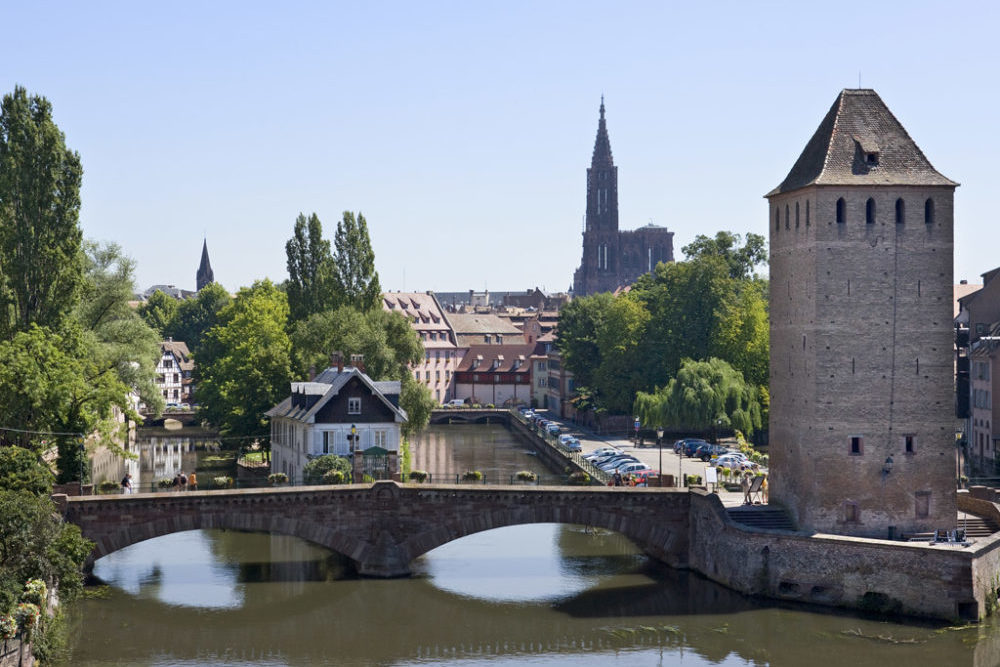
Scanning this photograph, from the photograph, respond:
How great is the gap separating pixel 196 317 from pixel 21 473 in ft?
391

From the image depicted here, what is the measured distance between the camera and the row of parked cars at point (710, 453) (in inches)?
3312

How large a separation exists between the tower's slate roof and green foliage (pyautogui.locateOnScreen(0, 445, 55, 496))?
30.8 meters

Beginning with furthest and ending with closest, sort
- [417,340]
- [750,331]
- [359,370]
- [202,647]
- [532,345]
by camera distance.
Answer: [532,345], [750,331], [417,340], [359,370], [202,647]

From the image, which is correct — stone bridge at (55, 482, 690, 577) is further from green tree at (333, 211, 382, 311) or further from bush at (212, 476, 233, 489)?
green tree at (333, 211, 382, 311)

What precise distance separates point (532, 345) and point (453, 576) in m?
95.1

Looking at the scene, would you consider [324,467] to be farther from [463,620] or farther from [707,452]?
[707,452]

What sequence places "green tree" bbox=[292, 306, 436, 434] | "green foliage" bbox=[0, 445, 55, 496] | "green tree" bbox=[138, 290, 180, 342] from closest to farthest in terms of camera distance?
"green foliage" bbox=[0, 445, 55, 496], "green tree" bbox=[292, 306, 436, 434], "green tree" bbox=[138, 290, 180, 342]

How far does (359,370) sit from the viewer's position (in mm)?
74438

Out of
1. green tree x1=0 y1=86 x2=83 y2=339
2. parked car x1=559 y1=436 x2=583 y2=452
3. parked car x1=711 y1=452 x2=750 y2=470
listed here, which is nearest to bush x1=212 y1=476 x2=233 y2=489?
green tree x1=0 y1=86 x2=83 y2=339

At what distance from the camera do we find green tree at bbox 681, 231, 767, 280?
116m

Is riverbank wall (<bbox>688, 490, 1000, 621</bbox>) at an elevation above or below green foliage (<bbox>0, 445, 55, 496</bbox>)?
below

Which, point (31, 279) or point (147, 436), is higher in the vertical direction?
point (31, 279)

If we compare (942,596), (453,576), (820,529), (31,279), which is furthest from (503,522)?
(31,279)

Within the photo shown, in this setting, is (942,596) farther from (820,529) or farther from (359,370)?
(359,370)
